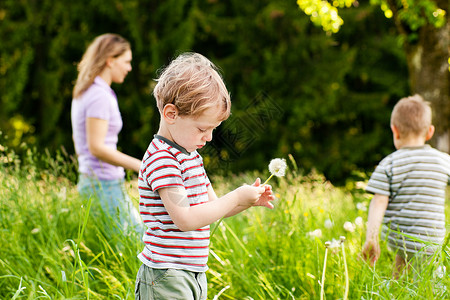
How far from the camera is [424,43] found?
5520mm

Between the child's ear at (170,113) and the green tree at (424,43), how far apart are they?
3.85 meters

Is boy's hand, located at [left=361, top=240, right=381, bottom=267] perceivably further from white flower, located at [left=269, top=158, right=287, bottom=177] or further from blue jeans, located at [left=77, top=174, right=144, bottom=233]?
blue jeans, located at [left=77, top=174, right=144, bottom=233]

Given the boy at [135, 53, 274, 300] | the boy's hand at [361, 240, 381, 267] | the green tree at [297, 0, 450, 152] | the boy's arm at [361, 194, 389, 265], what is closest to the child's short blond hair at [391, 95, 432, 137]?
the boy's arm at [361, 194, 389, 265]

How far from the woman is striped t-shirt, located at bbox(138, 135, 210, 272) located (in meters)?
1.05

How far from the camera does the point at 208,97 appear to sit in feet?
5.69

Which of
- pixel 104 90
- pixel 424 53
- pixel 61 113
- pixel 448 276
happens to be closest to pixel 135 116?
pixel 61 113

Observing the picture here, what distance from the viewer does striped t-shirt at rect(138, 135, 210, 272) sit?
5.71 feet

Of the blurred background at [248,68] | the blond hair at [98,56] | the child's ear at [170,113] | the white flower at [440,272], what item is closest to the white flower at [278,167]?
the child's ear at [170,113]

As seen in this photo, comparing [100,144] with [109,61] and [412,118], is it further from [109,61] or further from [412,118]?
[412,118]

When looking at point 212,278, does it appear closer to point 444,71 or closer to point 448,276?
point 448,276

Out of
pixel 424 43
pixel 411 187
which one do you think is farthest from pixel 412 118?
pixel 424 43

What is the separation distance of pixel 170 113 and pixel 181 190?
0.29 m

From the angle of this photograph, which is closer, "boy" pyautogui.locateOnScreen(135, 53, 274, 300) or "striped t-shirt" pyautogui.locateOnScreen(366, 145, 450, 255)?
"boy" pyautogui.locateOnScreen(135, 53, 274, 300)

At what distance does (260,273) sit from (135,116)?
8.46 meters
